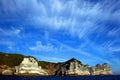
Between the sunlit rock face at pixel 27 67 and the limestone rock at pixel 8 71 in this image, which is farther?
the limestone rock at pixel 8 71

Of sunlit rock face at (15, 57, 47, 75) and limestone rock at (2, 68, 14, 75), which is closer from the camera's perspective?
sunlit rock face at (15, 57, 47, 75)

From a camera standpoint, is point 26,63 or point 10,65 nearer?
point 26,63

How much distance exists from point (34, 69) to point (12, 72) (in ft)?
70.8

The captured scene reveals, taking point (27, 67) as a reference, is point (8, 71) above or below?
below

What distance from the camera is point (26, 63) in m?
183

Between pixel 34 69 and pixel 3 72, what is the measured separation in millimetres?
29565

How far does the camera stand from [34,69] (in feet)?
611

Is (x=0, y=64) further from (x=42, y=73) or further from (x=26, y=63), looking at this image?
(x=42, y=73)

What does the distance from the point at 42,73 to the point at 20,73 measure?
28.8 m

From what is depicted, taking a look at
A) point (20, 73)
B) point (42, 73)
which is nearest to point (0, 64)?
point (20, 73)

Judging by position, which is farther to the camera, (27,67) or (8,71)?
(8,71)

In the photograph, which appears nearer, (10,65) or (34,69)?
(34,69)

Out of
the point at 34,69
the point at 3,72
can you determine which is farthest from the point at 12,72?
the point at 34,69

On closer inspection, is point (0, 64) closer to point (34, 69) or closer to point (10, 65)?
point (10, 65)
